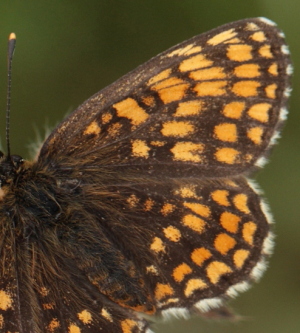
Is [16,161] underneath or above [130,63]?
underneath

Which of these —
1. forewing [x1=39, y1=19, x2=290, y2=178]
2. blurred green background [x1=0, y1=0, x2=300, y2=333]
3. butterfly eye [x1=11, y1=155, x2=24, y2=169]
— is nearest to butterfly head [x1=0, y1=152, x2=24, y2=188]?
butterfly eye [x1=11, y1=155, x2=24, y2=169]

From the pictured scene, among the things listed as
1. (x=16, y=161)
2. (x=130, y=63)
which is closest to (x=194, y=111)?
(x=16, y=161)

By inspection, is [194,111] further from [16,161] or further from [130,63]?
[130,63]

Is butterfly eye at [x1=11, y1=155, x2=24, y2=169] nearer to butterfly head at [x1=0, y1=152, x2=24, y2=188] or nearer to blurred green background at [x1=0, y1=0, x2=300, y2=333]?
butterfly head at [x1=0, y1=152, x2=24, y2=188]

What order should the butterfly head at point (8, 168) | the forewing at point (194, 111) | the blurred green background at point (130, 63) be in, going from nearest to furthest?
the forewing at point (194, 111) < the butterfly head at point (8, 168) < the blurred green background at point (130, 63)

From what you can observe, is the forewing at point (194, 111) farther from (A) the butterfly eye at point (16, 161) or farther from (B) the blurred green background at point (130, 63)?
(B) the blurred green background at point (130, 63)

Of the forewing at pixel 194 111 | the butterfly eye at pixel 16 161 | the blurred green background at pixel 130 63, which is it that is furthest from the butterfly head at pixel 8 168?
the blurred green background at pixel 130 63

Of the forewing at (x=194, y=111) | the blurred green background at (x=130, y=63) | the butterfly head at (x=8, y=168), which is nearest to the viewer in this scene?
the forewing at (x=194, y=111)
